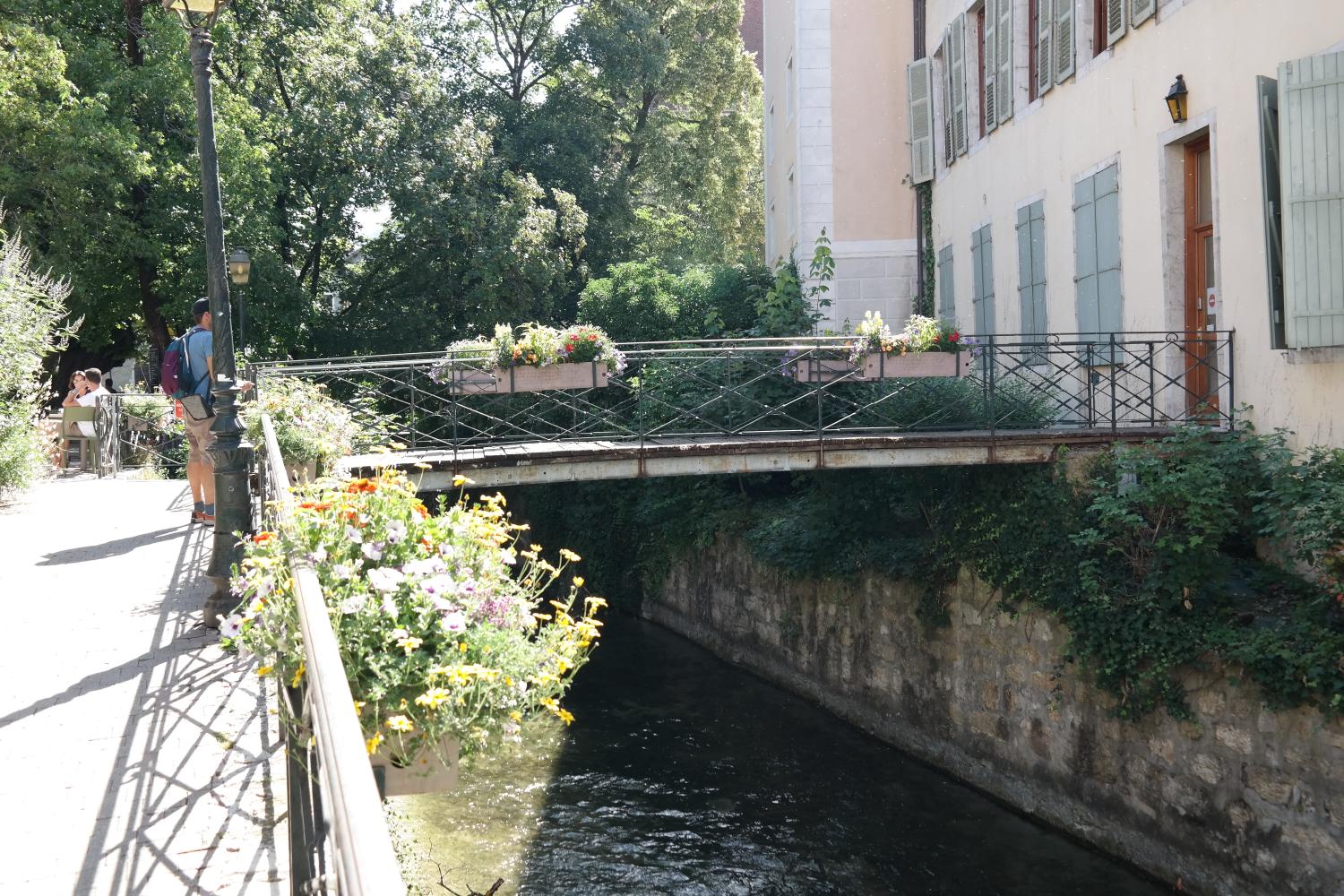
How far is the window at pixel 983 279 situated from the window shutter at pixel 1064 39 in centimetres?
274

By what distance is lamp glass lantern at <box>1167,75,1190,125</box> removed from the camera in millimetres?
10766

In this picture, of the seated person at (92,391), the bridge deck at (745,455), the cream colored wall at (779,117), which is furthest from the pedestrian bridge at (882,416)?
the cream colored wall at (779,117)

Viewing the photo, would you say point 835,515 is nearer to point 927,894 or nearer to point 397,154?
point 927,894

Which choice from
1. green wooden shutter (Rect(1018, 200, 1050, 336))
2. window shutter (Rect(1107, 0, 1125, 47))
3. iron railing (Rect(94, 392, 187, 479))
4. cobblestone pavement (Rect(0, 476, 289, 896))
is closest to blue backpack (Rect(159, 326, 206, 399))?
cobblestone pavement (Rect(0, 476, 289, 896))

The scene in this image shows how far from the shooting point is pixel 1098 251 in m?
12.6

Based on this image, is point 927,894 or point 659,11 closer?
point 927,894

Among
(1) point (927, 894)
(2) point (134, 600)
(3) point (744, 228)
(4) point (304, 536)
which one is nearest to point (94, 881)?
(4) point (304, 536)

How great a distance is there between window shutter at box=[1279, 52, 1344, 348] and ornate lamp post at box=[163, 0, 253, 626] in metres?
7.33

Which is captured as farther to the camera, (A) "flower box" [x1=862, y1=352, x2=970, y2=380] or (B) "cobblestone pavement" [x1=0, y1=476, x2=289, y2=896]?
(A) "flower box" [x1=862, y1=352, x2=970, y2=380]

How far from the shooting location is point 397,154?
2470 centimetres

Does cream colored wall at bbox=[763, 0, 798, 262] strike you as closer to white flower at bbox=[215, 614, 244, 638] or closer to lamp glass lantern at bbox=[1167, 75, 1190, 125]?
lamp glass lantern at bbox=[1167, 75, 1190, 125]

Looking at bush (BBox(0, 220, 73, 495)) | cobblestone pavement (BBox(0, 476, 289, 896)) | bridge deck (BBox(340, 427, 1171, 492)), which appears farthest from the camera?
bush (BBox(0, 220, 73, 495))

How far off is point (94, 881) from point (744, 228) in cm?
3153

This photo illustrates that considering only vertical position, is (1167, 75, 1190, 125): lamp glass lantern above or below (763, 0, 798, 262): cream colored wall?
below
